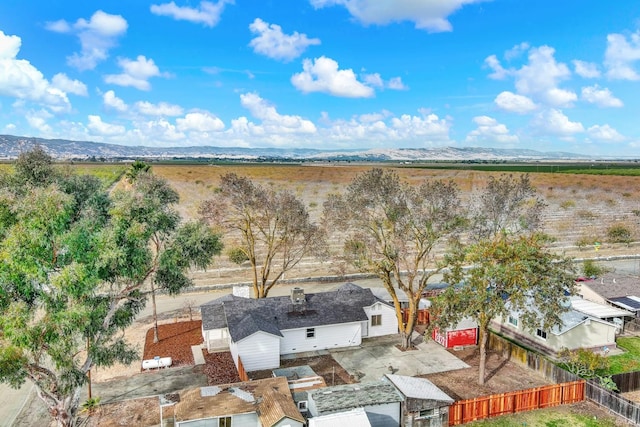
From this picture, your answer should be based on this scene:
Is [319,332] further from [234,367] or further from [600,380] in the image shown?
[600,380]

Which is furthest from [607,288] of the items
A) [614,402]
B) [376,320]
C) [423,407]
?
[423,407]

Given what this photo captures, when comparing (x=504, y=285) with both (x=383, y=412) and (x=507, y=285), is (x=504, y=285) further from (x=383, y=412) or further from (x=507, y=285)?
(x=383, y=412)

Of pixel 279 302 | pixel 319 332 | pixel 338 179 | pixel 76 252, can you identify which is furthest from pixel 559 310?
pixel 338 179

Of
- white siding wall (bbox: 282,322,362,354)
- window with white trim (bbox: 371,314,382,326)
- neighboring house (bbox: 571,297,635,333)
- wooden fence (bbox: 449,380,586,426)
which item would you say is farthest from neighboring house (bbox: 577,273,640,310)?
white siding wall (bbox: 282,322,362,354)

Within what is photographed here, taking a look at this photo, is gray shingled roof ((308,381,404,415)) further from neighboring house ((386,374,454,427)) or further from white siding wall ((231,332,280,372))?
white siding wall ((231,332,280,372))

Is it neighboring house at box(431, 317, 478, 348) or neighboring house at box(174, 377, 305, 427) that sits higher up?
neighboring house at box(174, 377, 305, 427)

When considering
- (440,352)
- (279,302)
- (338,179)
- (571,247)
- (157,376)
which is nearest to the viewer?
(157,376)
